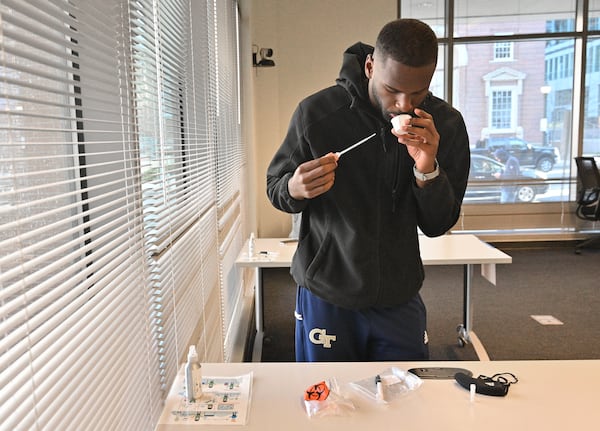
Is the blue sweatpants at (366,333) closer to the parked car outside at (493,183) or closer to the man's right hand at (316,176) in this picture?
the man's right hand at (316,176)

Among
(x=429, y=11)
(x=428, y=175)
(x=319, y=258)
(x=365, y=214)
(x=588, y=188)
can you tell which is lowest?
(x=588, y=188)

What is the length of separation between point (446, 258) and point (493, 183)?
13.1ft

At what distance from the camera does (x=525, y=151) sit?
639cm

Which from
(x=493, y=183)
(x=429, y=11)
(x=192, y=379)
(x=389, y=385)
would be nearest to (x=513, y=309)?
(x=493, y=183)

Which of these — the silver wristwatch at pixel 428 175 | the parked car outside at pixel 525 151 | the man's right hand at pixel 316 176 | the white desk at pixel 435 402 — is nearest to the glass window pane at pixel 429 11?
the parked car outside at pixel 525 151

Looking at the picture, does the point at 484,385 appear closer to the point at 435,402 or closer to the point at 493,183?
the point at 435,402

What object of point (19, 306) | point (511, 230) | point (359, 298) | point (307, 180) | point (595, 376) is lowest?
point (511, 230)

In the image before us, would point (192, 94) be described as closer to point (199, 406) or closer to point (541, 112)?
point (199, 406)

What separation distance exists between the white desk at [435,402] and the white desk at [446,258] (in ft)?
4.91

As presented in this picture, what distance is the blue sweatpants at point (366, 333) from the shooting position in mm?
1494

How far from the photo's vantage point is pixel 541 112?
6340 mm

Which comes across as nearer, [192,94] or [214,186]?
[192,94]

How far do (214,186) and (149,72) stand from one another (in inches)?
43.9

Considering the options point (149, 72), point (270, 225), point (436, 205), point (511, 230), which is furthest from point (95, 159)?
point (511, 230)
